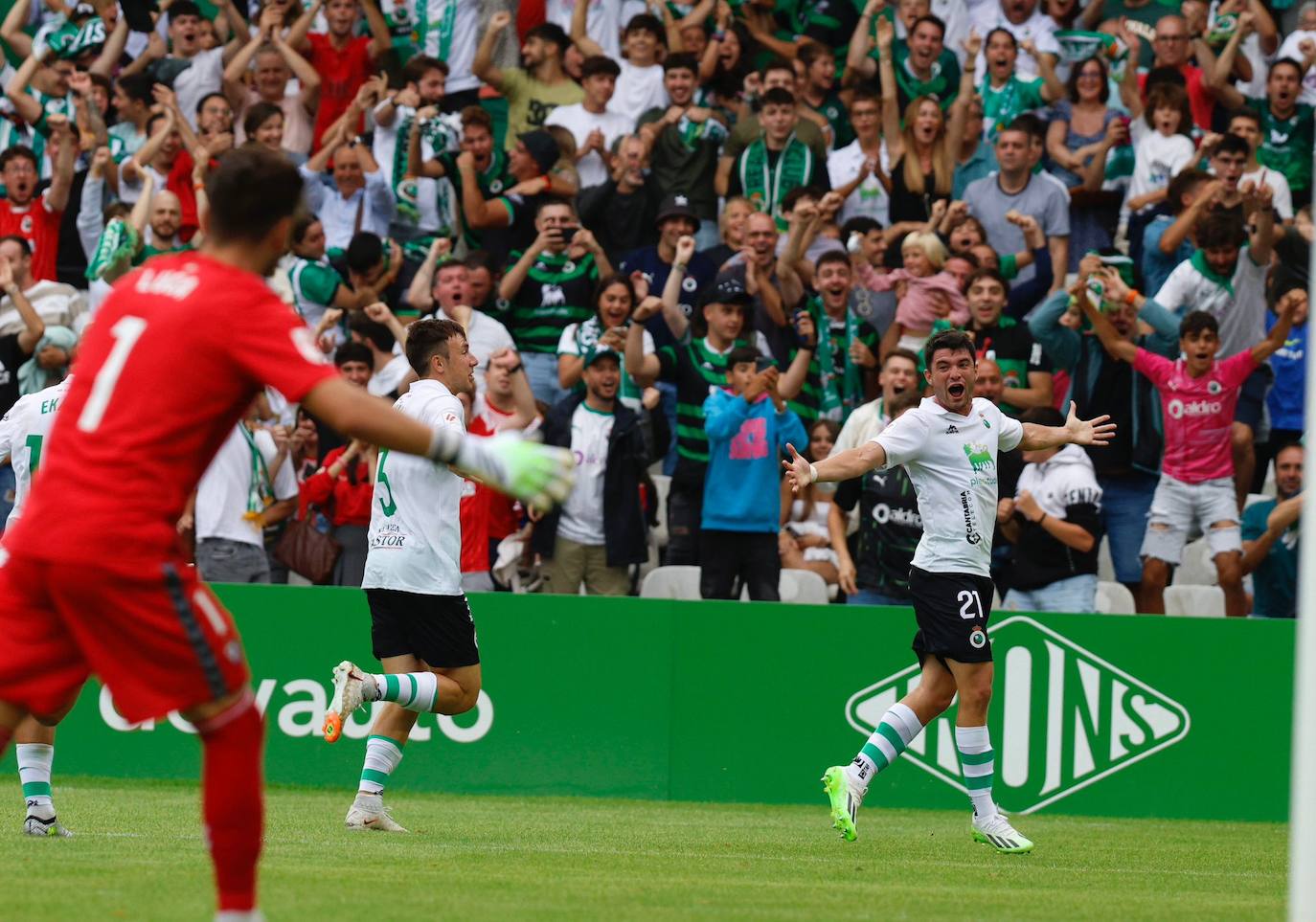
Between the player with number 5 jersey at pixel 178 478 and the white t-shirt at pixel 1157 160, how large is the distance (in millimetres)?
12390

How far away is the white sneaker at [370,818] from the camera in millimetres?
9742

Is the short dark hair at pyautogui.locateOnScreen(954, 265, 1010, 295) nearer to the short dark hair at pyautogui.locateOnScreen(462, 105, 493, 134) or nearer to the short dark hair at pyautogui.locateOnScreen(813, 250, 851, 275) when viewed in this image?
the short dark hair at pyautogui.locateOnScreen(813, 250, 851, 275)

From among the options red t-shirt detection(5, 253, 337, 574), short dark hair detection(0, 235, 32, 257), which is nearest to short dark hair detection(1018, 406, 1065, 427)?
short dark hair detection(0, 235, 32, 257)

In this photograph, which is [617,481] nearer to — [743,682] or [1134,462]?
[743,682]

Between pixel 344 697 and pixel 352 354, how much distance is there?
217 inches

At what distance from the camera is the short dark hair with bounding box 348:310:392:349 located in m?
15.3

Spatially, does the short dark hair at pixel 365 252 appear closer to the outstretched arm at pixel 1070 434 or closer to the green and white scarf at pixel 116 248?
the green and white scarf at pixel 116 248

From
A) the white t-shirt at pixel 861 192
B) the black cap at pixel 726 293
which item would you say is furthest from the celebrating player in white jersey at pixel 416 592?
the white t-shirt at pixel 861 192

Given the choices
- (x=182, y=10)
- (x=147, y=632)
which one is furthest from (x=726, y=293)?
(x=147, y=632)

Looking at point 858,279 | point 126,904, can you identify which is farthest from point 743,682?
point 126,904

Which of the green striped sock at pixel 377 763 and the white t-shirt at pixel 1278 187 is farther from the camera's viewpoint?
the white t-shirt at pixel 1278 187

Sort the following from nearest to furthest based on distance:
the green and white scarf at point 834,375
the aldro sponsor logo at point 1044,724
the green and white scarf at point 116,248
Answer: the aldro sponsor logo at point 1044,724 → the green and white scarf at point 116,248 → the green and white scarf at point 834,375

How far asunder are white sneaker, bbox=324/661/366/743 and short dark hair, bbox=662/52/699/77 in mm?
8984

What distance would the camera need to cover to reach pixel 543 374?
1597 cm
